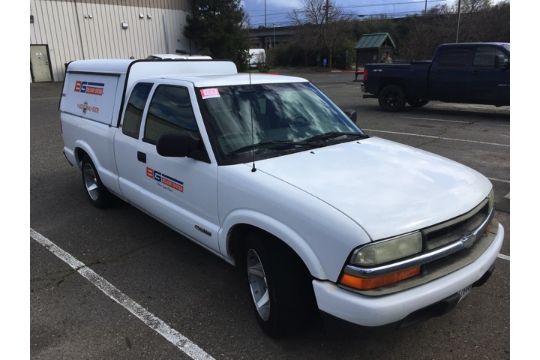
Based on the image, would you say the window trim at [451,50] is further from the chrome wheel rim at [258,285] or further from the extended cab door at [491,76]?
the chrome wheel rim at [258,285]

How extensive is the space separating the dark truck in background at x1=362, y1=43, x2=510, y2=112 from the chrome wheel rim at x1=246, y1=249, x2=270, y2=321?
10.7m

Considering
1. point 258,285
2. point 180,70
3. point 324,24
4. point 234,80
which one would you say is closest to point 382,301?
point 258,285

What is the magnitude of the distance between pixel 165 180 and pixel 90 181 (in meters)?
2.31

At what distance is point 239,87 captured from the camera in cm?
371

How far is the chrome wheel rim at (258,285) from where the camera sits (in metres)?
2.95

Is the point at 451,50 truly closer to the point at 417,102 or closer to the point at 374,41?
the point at 417,102

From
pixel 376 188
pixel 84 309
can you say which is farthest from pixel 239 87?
pixel 84 309

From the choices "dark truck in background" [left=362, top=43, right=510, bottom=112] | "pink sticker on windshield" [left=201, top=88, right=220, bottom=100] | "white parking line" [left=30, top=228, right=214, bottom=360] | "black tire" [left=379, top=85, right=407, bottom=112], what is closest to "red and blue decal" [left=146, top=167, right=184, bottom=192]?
"pink sticker on windshield" [left=201, top=88, right=220, bottom=100]

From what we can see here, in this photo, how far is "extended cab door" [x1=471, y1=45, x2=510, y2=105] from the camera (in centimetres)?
1142

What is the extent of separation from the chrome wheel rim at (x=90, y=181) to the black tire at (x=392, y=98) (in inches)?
405

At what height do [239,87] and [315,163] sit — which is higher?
[239,87]

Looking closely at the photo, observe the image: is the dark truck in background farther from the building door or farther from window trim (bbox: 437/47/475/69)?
the building door

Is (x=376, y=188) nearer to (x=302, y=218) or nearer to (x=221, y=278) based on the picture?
(x=302, y=218)

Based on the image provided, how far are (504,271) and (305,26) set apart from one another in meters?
49.8
